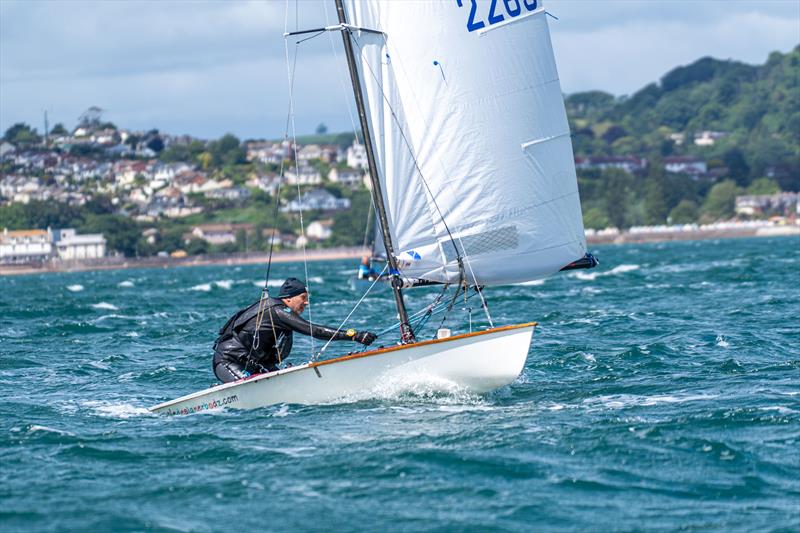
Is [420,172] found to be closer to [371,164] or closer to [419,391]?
[371,164]

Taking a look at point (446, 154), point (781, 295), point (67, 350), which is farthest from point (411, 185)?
point (781, 295)

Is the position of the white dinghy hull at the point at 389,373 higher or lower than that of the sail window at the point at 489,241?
lower

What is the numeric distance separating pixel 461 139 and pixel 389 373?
3.60m

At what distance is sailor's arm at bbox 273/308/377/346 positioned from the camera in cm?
1711

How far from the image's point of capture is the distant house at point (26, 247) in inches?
7333

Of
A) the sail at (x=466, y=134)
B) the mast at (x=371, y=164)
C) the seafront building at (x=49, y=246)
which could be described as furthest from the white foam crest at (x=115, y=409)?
the seafront building at (x=49, y=246)

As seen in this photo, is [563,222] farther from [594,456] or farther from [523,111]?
[594,456]

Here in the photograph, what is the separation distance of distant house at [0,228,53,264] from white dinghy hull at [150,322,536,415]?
173 m

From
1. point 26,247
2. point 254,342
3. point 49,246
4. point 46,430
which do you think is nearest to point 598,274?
point 254,342

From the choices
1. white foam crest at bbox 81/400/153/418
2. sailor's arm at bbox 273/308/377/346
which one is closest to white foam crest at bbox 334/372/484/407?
sailor's arm at bbox 273/308/377/346

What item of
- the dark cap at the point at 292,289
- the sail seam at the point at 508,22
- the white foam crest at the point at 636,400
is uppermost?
the sail seam at the point at 508,22

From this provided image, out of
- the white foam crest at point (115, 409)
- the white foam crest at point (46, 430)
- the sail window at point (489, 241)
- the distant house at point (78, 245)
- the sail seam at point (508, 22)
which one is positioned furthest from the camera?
the distant house at point (78, 245)

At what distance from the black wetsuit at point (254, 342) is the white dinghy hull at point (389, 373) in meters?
0.58

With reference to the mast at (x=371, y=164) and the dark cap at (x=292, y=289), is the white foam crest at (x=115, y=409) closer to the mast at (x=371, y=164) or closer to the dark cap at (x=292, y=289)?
the dark cap at (x=292, y=289)
